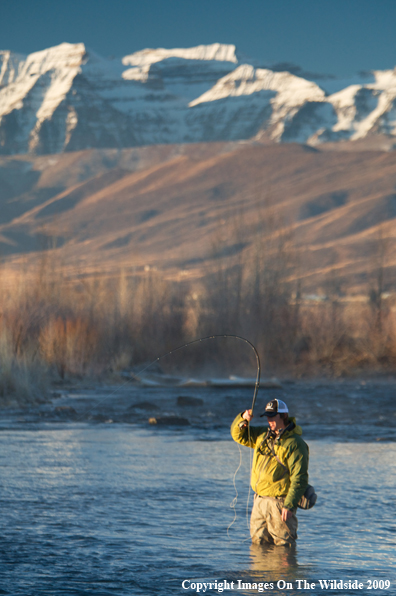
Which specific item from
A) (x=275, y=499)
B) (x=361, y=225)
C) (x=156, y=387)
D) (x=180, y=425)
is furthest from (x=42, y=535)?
(x=361, y=225)

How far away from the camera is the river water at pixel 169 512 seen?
7602 mm

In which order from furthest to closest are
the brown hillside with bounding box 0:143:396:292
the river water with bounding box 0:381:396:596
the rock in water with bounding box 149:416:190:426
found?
the brown hillside with bounding box 0:143:396:292
the rock in water with bounding box 149:416:190:426
the river water with bounding box 0:381:396:596

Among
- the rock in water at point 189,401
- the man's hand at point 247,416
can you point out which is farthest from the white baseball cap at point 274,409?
the rock in water at point 189,401

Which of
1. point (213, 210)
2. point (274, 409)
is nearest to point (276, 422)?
point (274, 409)

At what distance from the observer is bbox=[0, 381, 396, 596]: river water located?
7602mm

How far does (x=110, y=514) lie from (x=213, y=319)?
2151 centimetres

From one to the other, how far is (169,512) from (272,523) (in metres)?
2.42

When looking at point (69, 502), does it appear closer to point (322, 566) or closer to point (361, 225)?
point (322, 566)

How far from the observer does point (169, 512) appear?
1012 centimetres

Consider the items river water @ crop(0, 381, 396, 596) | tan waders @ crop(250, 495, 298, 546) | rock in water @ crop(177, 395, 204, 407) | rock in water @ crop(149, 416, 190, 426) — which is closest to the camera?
river water @ crop(0, 381, 396, 596)

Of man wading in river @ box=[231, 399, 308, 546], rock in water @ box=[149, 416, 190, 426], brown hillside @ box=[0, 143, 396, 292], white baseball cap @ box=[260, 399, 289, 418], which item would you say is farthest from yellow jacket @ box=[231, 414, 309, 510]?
brown hillside @ box=[0, 143, 396, 292]

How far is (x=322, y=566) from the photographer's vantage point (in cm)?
801

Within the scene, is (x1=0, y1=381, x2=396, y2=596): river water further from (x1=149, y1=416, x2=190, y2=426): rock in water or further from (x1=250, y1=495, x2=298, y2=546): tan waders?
(x1=149, y1=416, x2=190, y2=426): rock in water

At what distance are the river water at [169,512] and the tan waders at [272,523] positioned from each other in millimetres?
177
